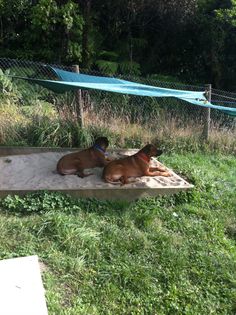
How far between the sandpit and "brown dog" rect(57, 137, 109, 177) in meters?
0.09

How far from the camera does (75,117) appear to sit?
7965 mm

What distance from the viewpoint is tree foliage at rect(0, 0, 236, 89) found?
13.1m

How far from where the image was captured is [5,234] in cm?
443

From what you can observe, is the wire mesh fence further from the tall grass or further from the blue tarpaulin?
the blue tarpaulin

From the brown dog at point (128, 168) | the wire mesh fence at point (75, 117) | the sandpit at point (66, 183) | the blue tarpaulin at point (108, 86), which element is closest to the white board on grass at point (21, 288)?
the sandpit at point (66, 183)

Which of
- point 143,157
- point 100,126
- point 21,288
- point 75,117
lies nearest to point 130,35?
point 100,126

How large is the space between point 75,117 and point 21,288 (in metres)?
4.81

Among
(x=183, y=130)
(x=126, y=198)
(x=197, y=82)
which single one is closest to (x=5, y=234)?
(x=126, y=198)

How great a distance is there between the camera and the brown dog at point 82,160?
6.06 meters

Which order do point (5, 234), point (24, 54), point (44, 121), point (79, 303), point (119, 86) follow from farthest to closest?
1. point (24, 54)
2. point (44, 121)
3. point (119, 86)
4. point (5, 234)
5. point (79, 303)

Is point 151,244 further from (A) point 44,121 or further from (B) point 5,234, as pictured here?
(A) point 44,121

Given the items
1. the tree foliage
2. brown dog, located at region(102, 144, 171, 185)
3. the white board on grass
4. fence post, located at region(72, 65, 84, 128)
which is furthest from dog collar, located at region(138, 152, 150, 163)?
the tree foliage

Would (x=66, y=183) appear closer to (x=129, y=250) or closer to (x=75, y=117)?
(x=129, y=250)

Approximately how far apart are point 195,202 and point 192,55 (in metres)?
10.1
